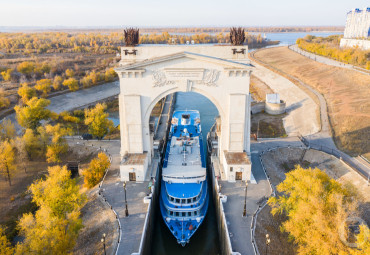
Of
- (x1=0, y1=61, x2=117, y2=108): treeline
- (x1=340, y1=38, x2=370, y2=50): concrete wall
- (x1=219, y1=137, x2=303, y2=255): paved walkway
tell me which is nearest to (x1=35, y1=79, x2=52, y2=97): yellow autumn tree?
(x1=0, y1=61, x2=117, y2=108): treeline

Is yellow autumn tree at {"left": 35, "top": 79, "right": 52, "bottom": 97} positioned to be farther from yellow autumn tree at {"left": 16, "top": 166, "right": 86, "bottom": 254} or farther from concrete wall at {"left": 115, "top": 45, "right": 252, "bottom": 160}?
yellow autumn tree at {"left": 16, "top": 166, "right": 86, "bottom": 254}

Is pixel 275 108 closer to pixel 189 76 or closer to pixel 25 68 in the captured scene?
pixel 189 76

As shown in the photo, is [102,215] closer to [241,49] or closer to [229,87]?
[229,87]

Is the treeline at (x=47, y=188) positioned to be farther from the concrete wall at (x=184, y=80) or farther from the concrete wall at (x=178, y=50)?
the concrete wall at (x=178, y=50)

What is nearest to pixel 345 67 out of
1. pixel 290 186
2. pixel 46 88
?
pixel 290 186

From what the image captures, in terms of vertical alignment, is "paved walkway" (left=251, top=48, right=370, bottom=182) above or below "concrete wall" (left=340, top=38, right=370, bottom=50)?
below

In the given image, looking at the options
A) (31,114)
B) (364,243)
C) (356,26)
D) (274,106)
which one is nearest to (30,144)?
(31,114)

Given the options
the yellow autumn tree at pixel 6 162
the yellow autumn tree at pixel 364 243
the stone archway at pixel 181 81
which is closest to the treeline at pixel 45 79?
the yellow autumn tree at pixel 6 162
